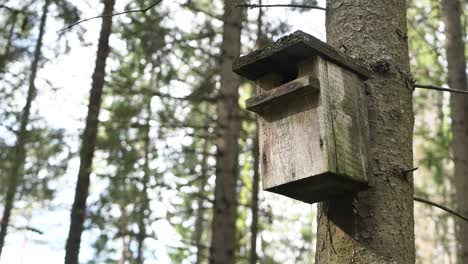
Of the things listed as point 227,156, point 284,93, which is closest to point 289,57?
point 284,93

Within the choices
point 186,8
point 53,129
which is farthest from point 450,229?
point 53,129

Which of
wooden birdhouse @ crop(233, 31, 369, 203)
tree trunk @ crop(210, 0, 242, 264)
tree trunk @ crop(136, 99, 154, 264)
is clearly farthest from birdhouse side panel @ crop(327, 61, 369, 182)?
tree trunk @ crop(136, 99, 154, 264)

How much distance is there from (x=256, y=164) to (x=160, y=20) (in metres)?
2.64

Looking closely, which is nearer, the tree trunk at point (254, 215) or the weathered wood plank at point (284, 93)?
the weathered wood plank at point (284, 93)

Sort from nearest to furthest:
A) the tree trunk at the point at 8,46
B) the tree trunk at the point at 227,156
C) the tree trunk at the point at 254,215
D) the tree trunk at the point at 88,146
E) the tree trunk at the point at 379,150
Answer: the tree trunk at the point at 379,150 < the tree trunk at the point at 227,156 < the tree trunk at the point at 88,146 < the tree trunk at the point at 8,46 < the tree trunk at the point at 254,215

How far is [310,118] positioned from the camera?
8.16ft

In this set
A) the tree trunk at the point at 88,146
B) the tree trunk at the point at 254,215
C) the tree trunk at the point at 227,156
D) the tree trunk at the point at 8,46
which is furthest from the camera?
the tree trunk at the point at 254,215

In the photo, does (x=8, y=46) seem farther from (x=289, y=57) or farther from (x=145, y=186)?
(x=289, y=57)

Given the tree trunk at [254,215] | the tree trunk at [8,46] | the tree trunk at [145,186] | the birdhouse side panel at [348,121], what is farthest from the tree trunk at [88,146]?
the birdhouse side panel at [348,121]

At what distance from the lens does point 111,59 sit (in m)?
8.44

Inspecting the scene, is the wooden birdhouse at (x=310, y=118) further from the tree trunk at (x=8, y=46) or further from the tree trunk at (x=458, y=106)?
the tree trunk at (x=8, y=46)

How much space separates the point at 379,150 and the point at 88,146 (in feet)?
18.1

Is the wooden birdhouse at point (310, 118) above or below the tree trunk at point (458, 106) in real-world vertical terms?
below

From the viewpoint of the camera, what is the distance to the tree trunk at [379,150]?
2408mm
